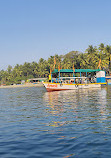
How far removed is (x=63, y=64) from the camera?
146500 mm

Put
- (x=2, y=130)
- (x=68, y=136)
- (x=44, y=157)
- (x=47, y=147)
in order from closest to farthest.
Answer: (x=44, y=157) < (x=47, y=147) < (x=68, y=136) < (x=2, y=130)

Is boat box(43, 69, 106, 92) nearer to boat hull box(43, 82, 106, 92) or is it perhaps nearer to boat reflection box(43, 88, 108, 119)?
boat hull box(43, 82, 106, 92)

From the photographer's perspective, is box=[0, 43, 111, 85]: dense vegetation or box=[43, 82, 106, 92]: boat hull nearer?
box=[43, 82, 106, 92]: boat hull

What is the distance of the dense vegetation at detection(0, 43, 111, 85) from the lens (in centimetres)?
12336

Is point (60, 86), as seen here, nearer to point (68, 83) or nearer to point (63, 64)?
point (68, 83)

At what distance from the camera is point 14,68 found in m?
174

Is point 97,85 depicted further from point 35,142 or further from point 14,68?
point 14,68

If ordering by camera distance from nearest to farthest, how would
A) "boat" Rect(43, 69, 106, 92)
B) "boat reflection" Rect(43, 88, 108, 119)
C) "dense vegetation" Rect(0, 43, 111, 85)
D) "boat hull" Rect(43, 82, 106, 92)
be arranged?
"boat reflection" Rect(43, 88, 108, 119) → "boat hull" Rect(43, 82, 106, 92) → "boat" Rect(43, 69, 106, 92) → "dense vegetation" Rect(0, 43, 111, 85)

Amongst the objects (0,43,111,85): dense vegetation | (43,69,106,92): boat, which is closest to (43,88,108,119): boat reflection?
(43,69,106,92): boat

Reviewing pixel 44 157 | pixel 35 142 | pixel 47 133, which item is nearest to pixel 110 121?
pixel 47 133

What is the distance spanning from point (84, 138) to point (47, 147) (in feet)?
7.01

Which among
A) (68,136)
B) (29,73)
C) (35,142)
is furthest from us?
(29,73)

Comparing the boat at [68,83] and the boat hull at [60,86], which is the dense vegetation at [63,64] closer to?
the boat at [68,83]

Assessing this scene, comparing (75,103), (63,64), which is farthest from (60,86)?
(63,64)
